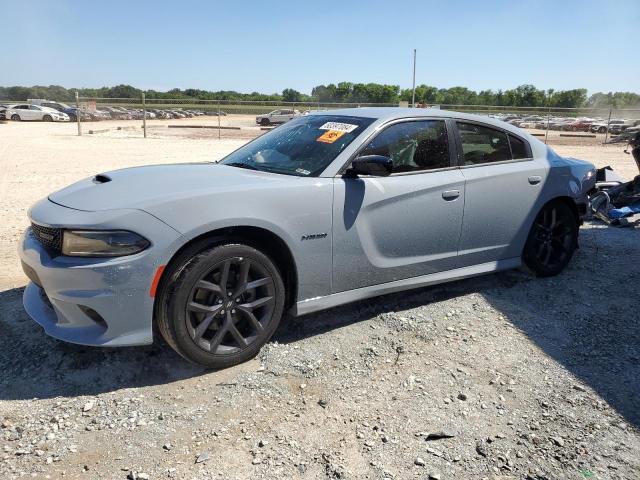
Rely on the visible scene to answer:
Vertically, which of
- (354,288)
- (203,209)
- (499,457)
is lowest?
(499,457)

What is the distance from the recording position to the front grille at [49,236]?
2797mm

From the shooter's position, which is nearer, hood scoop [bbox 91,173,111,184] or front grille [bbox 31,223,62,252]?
front grille [bbox 31,223,62,252]

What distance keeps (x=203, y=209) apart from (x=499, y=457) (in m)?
2.00

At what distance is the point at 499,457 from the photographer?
2.40 meters

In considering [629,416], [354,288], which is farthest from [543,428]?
[354,288]

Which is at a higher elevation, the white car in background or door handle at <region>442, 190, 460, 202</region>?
the white car in background

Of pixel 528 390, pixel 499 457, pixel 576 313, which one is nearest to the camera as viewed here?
pixel 499 457

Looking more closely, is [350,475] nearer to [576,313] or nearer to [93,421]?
[93,421]

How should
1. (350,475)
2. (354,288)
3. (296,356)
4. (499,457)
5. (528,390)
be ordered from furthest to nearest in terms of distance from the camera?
1. (354,288)
2. (296,356)
3. (528,390)
4. (499,457)
5. (350,475)

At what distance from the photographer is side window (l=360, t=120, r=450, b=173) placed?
367 cm

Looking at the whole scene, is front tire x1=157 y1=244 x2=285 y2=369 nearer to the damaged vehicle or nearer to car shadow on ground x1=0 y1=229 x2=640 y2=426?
car shadow on ground x1=0 y1=229 x2=640 y2=426

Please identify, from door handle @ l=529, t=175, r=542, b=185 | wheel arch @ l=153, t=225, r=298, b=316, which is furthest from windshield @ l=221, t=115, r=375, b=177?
door handle @ l=529, t=175, r=542, b=185

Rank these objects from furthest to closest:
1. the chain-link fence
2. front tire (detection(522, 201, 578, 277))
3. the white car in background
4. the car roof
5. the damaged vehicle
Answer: the white car in background
the chain-link fence
the damaged vehicle
front tire (detection(522, 201, 578, 277))
the car roof

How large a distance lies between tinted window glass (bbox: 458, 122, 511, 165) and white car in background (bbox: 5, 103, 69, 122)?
1594 inches
